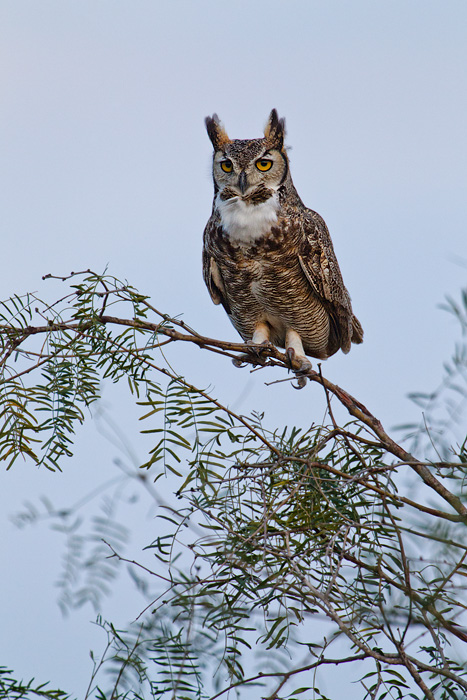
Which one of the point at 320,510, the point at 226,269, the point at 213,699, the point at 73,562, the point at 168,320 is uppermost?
the point at 226,269

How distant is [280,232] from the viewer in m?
2.68

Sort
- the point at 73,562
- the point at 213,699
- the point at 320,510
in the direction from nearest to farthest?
the point at 213,699, the point at 73,562, the point at 320,510

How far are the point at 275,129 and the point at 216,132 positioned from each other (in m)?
0.25

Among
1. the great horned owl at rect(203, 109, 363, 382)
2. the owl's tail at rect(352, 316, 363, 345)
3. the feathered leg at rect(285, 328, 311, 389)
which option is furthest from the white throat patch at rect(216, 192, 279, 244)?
the owl's tail at rect(352, 316, 363, 345)

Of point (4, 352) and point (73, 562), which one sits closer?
point (73, 562)

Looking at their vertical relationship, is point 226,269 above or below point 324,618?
above

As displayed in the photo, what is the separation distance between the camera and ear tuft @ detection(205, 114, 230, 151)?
3.03m

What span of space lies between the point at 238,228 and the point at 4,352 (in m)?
1.45

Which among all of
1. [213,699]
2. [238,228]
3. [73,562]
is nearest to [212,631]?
[213,699]

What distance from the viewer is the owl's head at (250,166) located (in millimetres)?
2816

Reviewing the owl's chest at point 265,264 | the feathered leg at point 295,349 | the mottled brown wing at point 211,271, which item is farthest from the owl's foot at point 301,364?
the mottled brown wing at point 211,271

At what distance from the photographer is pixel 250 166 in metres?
2.83

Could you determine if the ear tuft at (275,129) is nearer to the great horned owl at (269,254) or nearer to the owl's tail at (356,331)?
the great horned owl at (269,254)

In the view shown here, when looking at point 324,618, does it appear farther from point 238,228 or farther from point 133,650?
point 238,228
